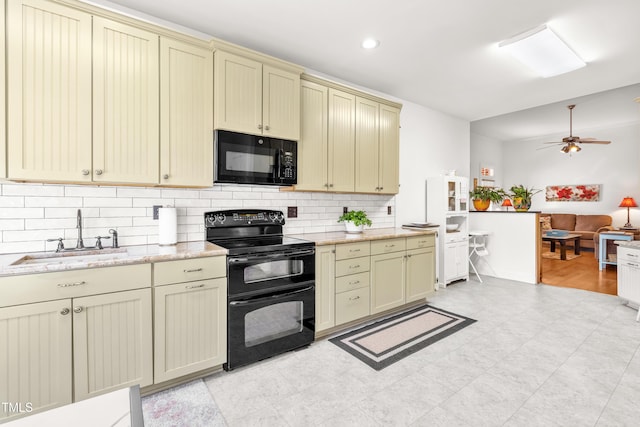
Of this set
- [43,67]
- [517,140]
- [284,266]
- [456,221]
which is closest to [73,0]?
[43,67]

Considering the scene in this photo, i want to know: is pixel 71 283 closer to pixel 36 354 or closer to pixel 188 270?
pixel 36 354

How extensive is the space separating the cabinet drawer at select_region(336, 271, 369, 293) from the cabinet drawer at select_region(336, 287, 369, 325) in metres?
0.04

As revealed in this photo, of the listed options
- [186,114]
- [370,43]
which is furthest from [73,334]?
[370,43]

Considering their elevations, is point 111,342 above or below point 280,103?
below

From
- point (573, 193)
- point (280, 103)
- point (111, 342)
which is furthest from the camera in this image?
point (573, 193)

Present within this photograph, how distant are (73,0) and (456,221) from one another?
519 cm

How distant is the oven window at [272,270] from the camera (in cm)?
236

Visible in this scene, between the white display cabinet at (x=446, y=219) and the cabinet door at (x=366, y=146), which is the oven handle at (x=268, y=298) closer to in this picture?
the cabinet door at (x=366, y=146)

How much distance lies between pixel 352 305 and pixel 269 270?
1.01m

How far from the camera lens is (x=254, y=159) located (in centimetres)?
265

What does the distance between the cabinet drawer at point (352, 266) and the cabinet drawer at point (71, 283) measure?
160cm

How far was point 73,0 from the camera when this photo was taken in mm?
1915

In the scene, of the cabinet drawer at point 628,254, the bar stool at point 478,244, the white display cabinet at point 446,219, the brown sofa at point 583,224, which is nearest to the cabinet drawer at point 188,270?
the white display cabinet at point 446,219

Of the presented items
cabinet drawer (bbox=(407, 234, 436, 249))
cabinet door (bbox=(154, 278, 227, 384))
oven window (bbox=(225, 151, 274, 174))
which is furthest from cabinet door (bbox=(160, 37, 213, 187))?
A: cabinet drawer (bbox=(407, 234, 436, 249))
